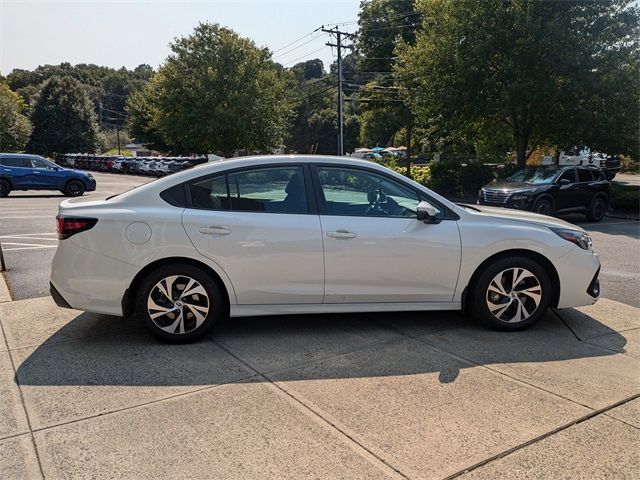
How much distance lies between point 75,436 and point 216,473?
0.93m

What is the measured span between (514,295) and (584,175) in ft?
39.8

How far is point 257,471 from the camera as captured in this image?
2633 millimetres

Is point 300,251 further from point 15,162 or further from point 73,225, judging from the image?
point 15,162

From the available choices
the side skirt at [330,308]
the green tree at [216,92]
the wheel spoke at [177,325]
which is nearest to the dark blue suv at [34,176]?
the green tree at [216,92]

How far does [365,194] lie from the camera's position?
459cm

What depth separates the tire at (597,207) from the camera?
1505 centimetres

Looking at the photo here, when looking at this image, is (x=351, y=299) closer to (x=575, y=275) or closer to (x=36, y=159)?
(x=575, y=275)

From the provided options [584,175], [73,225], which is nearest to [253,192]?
[73,225]

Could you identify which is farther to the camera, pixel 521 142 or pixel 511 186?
pixel 521 142

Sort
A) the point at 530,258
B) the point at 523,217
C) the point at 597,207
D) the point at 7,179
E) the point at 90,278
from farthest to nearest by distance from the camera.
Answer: the point at 7,179 → the point at 597,207 → the point at 523,217 → the point at 530,258 → the point at 90,278

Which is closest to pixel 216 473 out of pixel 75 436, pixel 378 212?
pixel 75 436

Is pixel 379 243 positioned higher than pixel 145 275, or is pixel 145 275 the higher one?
pixel 379 243

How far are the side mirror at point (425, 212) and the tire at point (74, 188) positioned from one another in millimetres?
20203

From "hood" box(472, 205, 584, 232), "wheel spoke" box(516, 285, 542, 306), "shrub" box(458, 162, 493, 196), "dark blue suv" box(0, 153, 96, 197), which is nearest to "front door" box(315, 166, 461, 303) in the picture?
"hood" box(472, 205, 584, 232)
